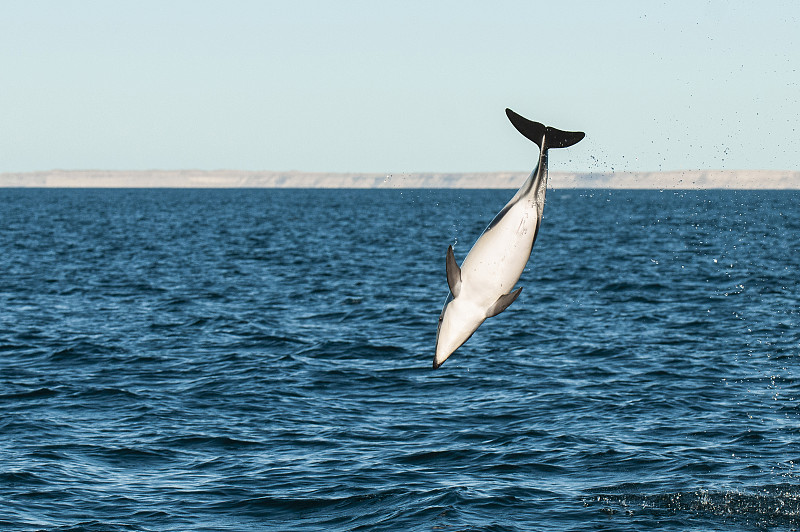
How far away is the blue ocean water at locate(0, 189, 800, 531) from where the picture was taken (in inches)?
736

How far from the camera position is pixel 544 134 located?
9250 mm

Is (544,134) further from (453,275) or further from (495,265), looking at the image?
(453,275)

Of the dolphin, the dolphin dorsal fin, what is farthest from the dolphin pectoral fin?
the dolphin dorsal fin

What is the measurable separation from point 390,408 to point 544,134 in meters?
17.7

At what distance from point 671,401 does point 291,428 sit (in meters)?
10.4

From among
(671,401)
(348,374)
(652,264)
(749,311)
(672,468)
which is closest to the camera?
(672,468)

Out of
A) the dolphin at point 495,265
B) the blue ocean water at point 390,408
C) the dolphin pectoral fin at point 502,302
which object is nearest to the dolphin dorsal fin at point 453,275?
the dolphin at point 495,265

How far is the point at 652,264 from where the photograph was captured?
65.8 metres

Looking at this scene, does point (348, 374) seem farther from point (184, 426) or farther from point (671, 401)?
point (671, 401)

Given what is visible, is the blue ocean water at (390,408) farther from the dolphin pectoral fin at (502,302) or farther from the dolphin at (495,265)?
the dolphin pectoral fin at (502,302)

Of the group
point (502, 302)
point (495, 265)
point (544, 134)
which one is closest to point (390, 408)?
point (544, 134)

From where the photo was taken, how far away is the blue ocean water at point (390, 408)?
1869 centimetres

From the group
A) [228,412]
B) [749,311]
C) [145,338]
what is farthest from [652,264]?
[228,412]

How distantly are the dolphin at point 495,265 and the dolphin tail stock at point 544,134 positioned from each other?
0.04 feet
